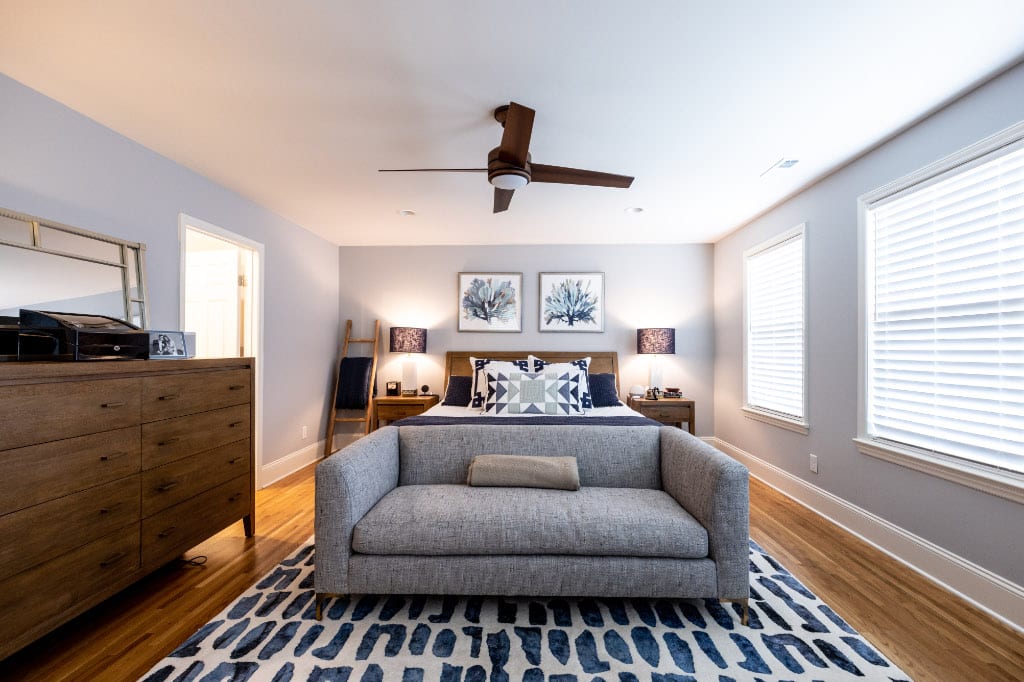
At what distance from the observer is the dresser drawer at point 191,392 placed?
1.94m

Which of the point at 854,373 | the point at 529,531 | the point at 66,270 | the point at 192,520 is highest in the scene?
the point at 66,270

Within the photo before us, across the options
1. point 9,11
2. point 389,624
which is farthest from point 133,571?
point 9,11

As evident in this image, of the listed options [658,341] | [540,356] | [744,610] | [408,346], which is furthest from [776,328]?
[408,346]

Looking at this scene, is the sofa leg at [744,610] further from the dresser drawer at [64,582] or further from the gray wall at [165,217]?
the gray wall at [165,217]

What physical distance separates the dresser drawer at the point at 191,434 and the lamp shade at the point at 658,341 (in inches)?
145

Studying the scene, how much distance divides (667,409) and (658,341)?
73 cm

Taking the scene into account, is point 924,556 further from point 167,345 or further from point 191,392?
point 167,345

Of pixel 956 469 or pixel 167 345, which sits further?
pixel 167 345

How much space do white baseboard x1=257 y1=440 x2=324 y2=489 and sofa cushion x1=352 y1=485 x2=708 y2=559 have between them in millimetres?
2288

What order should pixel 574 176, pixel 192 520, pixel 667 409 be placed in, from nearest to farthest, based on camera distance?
pixel 192 520 < pixel 574 176 < pixel 667 409

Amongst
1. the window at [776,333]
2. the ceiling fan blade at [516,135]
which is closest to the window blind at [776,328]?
the window at [776,333]

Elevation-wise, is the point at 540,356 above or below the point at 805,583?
above

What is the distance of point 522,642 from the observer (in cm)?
166

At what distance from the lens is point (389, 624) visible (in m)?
1.77
